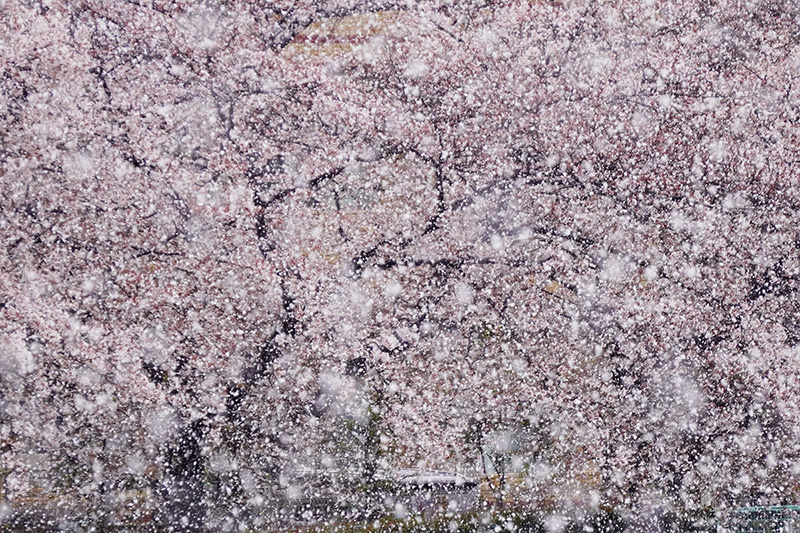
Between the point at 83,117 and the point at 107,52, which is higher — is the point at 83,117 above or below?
below

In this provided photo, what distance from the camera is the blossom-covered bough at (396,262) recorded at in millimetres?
10078

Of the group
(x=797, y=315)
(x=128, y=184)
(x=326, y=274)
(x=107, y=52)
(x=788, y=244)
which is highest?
(x=107, y=52)

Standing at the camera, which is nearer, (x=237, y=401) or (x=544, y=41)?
(x=237, y=401)

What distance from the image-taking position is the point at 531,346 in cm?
1061

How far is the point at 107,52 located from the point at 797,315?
14740mm

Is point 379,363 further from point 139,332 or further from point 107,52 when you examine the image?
point 107,52

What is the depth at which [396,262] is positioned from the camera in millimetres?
10375

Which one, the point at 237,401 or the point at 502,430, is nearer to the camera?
the point at 237,401

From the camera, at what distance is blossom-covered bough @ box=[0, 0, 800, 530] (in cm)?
1008

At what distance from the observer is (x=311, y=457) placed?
34.7ft

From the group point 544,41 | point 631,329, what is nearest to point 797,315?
point 631,329

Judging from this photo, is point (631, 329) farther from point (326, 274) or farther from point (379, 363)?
point (326, 274)

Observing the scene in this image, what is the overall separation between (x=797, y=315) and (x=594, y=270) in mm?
4087

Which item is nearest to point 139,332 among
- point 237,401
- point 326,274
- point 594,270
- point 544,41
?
point 237,401
